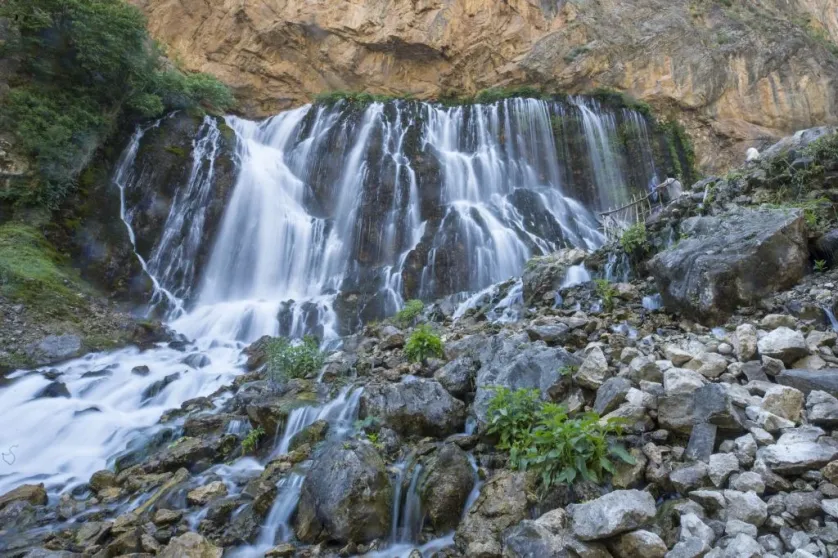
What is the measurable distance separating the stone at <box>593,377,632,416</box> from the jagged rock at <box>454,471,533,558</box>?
902 mm

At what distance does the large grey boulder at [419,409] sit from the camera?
5426 mm

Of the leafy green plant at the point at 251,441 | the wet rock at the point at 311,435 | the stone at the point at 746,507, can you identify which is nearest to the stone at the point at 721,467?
the stone at the point at 746,507

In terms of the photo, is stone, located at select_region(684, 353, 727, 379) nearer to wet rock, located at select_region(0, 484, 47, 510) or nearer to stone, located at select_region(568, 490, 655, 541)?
stone, located at select_region(568, 490, 655, 541)

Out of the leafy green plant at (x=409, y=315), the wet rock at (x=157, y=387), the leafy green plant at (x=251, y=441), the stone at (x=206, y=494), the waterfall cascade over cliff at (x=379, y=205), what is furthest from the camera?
the waterfall cascade over cliff at (x=379, y=205)

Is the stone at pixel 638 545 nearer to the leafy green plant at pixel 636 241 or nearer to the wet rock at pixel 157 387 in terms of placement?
the leafy green plant at pixel 636 241

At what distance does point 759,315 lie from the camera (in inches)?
216

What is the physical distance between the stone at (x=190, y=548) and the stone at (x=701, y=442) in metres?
3.94

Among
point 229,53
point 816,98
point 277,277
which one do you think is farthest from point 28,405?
point 816,98

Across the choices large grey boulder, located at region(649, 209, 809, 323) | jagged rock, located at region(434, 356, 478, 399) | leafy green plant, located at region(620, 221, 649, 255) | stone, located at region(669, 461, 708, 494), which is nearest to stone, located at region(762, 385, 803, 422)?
stone, located at region(669, 461, 708, 494)

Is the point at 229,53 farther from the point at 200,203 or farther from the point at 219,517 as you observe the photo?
the point at 219,517

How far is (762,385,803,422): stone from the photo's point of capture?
349cm

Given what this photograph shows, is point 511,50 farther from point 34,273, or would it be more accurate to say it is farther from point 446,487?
point 446,487

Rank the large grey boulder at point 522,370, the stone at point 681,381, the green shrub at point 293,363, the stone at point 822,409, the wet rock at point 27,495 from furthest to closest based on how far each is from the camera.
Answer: the green shrub at point 293,363
the wet rock at point 27,495
the large grey boulder at point 522,370
the stone at point 681,381
the stone at point 822,409

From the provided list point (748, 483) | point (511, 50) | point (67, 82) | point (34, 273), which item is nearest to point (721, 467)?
point (748, 483)
